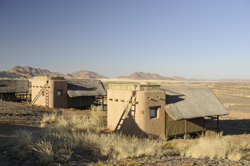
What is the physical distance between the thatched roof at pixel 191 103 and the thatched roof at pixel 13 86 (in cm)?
2254

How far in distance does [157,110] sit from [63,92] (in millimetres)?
15195

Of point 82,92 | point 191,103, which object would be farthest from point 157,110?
point 82,92

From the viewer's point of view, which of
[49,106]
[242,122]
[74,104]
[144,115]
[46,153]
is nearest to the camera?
[46,153]

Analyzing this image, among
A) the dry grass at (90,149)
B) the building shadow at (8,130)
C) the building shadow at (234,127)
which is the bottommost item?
the building shadow at (234,127)

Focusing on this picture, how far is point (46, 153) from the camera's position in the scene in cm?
820

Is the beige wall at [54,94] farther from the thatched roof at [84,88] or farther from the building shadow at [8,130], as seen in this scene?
the building shadow at [8,130]

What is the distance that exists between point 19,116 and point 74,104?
9.02m

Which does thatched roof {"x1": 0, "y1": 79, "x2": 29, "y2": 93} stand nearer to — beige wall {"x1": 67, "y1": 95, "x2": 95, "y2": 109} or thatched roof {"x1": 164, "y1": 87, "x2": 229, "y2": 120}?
beige wall {"x1": 67, "y1": 95, "x2": 95, "y2": 109}

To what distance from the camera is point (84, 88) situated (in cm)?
2745

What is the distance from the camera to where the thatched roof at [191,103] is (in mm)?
13523

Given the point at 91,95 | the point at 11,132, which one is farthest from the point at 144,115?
the point at 91,95

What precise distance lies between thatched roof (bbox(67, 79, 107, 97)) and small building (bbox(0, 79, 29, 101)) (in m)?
7.92

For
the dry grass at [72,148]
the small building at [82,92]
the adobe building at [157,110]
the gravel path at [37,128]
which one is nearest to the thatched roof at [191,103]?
the adobe building at [157,110]

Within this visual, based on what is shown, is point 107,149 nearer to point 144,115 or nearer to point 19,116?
point 144,115
